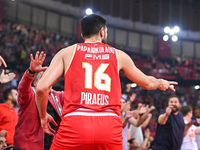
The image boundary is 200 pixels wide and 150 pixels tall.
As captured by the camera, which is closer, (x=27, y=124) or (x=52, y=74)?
(x=52, y=74)

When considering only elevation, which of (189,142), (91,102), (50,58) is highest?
(50,58)

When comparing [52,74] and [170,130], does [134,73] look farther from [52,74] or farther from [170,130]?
[170,130]

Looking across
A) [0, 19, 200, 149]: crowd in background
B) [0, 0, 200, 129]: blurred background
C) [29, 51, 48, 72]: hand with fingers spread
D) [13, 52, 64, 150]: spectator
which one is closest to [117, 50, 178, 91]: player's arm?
[29, 51, 48, 72]: hand with fingers spread

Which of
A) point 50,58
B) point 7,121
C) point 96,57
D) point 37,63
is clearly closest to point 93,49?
point 96,57

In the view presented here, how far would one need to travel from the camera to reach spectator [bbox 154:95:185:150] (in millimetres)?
5738

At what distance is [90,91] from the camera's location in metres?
2.40

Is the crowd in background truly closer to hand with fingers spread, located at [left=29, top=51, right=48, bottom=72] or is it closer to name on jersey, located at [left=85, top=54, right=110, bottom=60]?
hand with fingers spread, located at [left=29, top=51, right=48, bottom=72]

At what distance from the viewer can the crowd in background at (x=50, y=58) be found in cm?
1634

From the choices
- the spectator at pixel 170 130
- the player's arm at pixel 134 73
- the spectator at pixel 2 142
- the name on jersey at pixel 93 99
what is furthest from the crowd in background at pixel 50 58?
the name on jersey at pixel 93 99

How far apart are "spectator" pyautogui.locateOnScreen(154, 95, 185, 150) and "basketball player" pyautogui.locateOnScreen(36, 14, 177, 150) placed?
3404 mm

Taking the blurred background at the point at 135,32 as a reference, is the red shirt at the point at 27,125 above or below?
below

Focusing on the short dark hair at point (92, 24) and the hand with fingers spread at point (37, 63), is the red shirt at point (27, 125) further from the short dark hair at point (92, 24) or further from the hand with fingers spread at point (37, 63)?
the short dark hair at point (92, 24)

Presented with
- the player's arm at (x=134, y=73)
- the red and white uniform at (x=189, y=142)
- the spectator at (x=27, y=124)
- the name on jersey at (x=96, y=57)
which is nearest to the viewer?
the name on jersey at (x=96, y=57)

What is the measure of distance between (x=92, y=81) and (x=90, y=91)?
0.09 meters
